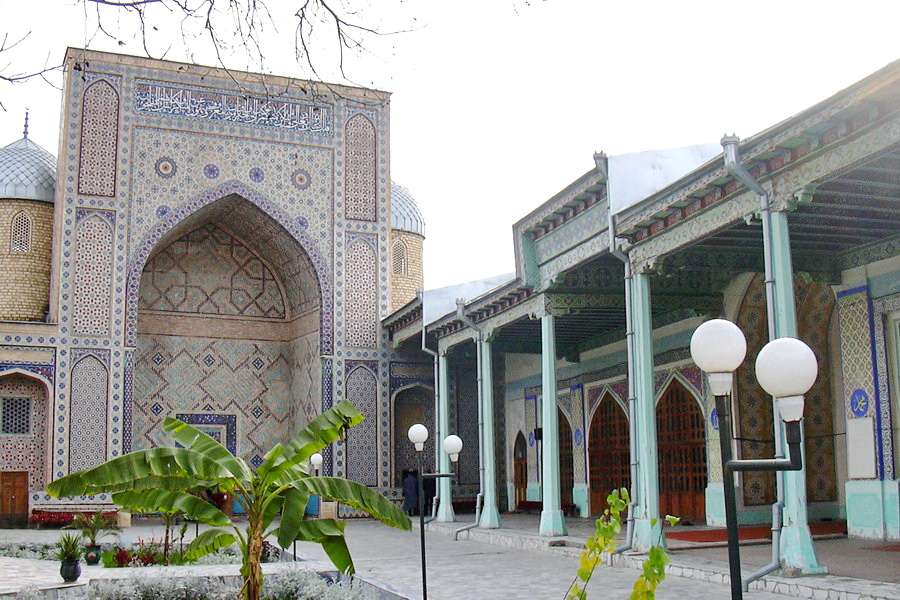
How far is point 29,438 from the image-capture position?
17.6m

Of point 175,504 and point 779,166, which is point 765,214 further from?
point 175,504

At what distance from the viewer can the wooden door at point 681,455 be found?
45.8 ft

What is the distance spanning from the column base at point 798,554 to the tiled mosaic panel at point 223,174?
12.9 metres

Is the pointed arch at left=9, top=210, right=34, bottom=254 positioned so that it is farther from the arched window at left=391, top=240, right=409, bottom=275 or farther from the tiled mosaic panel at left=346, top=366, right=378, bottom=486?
the arched window at left=391, top=240, right=409, bottom=275

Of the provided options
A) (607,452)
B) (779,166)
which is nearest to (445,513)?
(607,452)

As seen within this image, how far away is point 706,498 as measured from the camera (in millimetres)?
13539

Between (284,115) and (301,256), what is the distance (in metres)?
2.76

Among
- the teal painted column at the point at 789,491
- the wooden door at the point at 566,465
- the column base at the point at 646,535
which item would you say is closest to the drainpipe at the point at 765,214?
the teal painted column at the point at 789,491

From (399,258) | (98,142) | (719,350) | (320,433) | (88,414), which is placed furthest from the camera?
(399,258)

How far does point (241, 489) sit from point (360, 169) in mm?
13223

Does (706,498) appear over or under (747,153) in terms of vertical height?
under

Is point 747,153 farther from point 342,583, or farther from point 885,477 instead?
point 342,583

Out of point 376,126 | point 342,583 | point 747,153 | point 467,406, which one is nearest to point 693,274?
point 747,153

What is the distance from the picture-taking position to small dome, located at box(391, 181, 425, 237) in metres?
22.8
